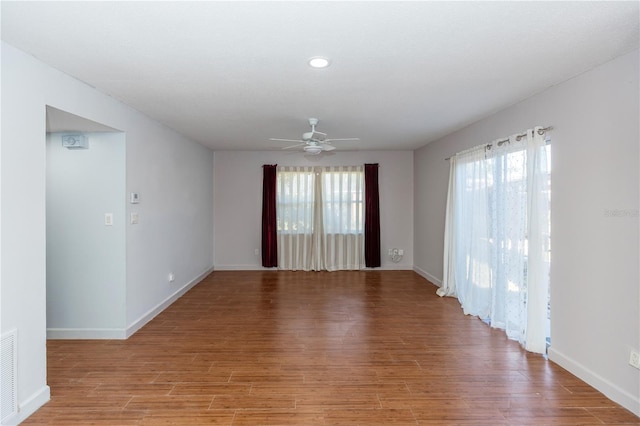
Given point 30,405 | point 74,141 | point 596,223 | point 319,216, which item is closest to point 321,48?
point 596,223

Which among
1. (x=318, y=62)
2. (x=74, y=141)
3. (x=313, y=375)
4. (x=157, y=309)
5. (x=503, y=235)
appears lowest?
(x=313, y=375)

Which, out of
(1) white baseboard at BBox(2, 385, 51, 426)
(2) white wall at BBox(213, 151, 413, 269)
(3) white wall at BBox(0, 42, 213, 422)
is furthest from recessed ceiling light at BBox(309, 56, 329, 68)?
Result: (2) white wall at BBox(213, 151, 413, 269)

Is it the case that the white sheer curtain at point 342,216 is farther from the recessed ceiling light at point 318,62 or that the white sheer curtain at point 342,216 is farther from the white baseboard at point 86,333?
the recessed ceiling light at point 318,62

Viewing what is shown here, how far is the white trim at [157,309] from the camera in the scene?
373 cm

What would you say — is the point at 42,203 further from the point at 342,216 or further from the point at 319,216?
the point at 342,216

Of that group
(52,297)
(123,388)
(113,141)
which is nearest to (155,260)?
(52,297)

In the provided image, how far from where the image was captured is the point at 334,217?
7.10 m

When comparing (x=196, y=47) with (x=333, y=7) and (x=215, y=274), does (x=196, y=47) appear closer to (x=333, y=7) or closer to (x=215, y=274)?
(x=333, y=7)

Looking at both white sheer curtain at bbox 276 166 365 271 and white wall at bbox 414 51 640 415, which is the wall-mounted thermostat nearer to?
white sheer curtain at bbox 276 166 365 271

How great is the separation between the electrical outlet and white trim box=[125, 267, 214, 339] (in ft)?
14.1

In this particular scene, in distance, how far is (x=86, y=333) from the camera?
3.61m

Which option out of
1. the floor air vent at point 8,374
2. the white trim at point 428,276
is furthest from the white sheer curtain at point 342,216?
the floor air vent at point 8,374

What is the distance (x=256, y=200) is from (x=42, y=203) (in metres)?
4.73

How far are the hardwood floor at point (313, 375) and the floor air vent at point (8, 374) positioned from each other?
0.20 meters
